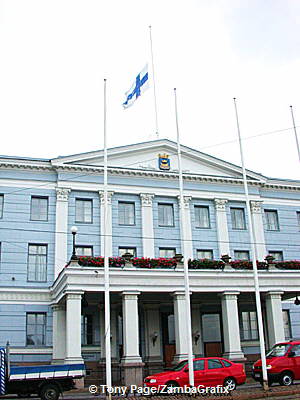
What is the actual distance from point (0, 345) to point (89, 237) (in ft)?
28.9

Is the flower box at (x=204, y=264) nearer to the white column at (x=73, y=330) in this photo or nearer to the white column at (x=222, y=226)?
the white column at (x=73, y=330)

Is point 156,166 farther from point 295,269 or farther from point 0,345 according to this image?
point 0,345

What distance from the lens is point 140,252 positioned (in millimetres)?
35438

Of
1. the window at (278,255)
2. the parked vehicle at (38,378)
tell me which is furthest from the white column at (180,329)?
the window at (278,255)

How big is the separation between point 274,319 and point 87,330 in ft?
38.0

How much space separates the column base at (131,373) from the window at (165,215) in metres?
12.7

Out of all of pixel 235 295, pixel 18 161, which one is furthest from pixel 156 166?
pixel 235 295

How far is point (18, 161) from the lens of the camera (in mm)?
34531

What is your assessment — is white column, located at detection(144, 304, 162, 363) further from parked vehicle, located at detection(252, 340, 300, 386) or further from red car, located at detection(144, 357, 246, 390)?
red car, located at detection(144, 357, 246, 390)

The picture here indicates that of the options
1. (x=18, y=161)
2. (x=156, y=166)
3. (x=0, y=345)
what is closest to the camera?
(x=0, y=345)

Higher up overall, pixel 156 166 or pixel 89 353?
pixel 156 166

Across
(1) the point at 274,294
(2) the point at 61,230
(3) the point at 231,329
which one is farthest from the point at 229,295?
(2) the point at 61,230

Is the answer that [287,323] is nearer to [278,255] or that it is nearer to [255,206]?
[278,255]

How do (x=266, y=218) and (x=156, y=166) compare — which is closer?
(x=156, y=166)
